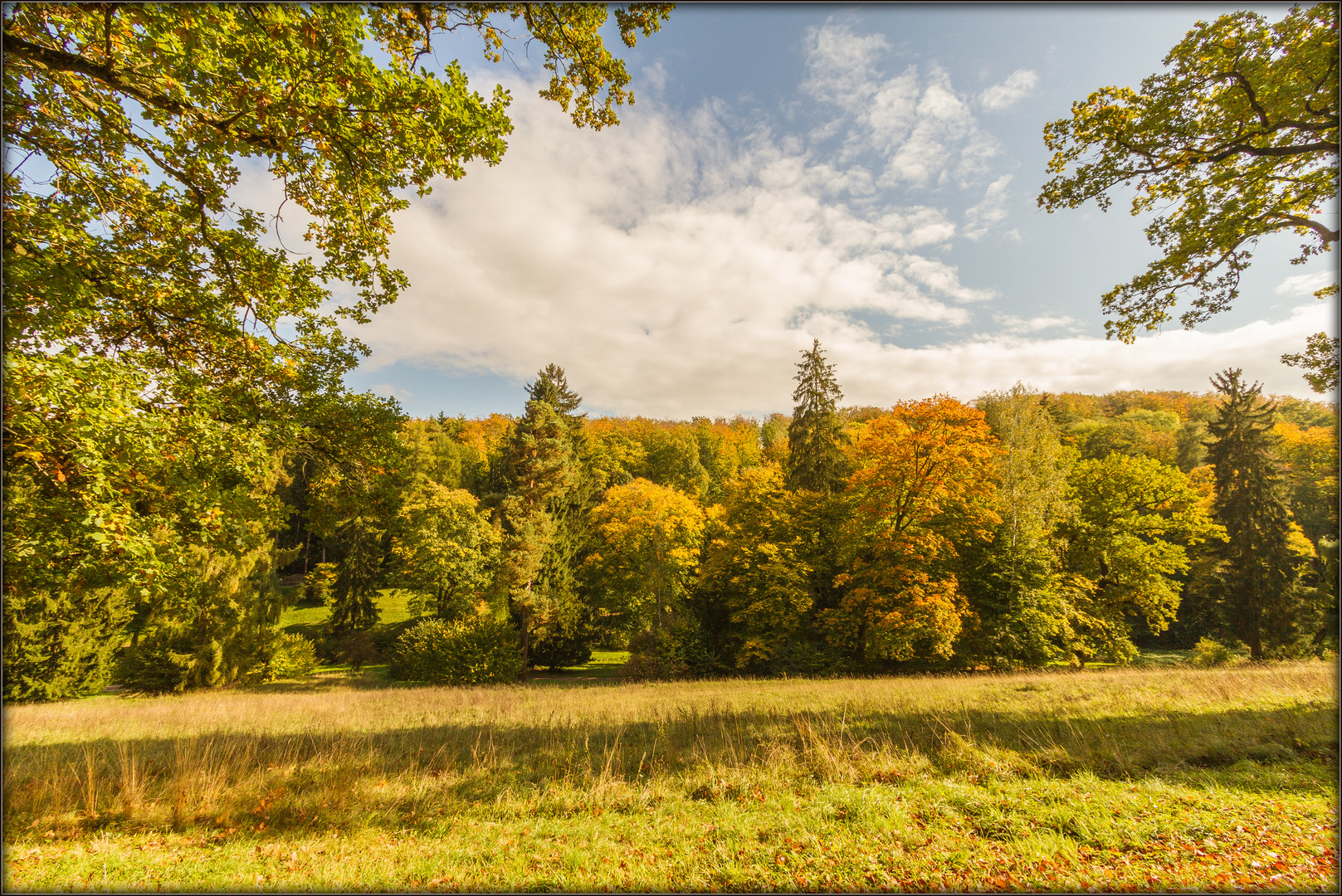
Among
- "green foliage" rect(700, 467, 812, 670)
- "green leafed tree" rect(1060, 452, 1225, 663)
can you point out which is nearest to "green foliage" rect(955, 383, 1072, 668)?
"green leafed tree" rect(1060, 452, 1225, 663)

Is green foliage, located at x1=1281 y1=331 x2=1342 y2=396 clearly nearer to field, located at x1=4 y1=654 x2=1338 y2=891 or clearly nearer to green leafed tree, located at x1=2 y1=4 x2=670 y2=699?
field, located at x1=4 y1=654 x2=1338 y2=891

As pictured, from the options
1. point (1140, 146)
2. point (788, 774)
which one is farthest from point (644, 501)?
point (1140, 146)

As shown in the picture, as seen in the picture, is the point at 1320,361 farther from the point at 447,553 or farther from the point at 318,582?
the point at 318,582

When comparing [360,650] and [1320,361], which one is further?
[360,650]

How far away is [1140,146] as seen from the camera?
8.48 meters

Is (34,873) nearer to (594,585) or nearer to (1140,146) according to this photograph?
(1140,146)

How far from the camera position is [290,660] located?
2578 cm

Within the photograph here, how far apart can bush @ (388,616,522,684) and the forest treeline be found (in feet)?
0.84

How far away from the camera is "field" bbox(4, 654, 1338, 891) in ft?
15.6

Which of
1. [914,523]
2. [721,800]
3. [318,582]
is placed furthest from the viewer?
[318,582]

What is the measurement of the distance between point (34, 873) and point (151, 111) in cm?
845

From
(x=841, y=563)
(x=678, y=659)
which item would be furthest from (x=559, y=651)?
(x=841, y=563)

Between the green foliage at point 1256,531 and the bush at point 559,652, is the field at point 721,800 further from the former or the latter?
the green foliage at point 1256,531

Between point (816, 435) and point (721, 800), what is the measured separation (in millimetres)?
23580
